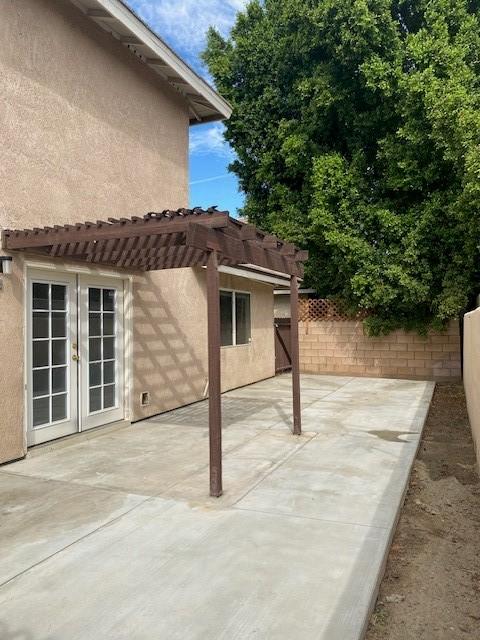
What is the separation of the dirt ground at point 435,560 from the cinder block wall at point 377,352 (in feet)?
25.1

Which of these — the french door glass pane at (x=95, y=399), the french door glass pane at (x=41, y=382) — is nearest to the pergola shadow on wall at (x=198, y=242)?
the french door glass pane at (x=41, y=382)

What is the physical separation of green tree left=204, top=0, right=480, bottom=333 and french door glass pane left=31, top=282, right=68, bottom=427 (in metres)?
8.03

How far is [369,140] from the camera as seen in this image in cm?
1362

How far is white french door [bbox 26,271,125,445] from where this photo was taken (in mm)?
6023

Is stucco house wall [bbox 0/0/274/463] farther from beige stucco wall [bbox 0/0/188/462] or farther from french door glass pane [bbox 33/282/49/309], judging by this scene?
french door glass pane [bbox 33/282/49/309]

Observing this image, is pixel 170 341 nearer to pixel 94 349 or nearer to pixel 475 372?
pixel 94 349

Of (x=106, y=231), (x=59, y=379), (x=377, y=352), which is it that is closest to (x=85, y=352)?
(x=59, y=379)

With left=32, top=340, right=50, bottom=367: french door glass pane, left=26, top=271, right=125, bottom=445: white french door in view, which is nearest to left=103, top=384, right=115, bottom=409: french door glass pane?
left=26, top=271, right=125, bottom=445: white french door

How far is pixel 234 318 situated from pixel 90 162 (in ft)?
19.1

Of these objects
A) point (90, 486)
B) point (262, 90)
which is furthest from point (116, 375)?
point (262, 90)

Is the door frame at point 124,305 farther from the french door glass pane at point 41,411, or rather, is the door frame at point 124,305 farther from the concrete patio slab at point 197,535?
the concrete patio slab at point 197,535

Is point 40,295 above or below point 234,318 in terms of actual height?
above

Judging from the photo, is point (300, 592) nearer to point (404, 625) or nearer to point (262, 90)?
point (404, 625)

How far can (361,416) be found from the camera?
8.38 meters
